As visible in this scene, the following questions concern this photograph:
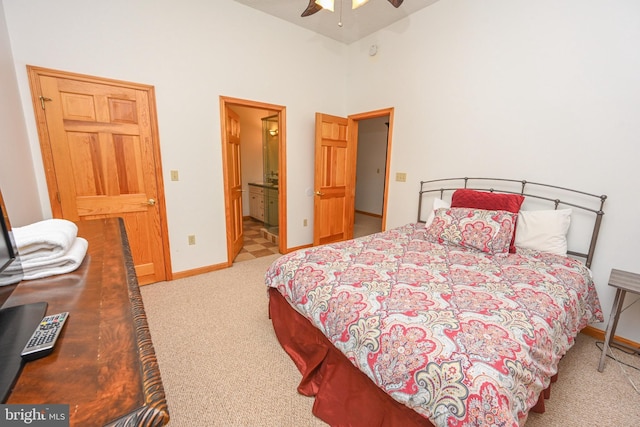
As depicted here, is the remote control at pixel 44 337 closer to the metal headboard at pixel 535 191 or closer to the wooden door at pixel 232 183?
the wooden door at pixel 232 183

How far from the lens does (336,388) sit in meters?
1.44

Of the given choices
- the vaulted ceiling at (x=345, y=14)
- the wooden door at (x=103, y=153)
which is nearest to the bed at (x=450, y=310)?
the wooden door at (x=103, y=153)

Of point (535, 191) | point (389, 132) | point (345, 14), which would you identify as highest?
point (345, 14)

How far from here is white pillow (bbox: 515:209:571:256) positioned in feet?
6.92

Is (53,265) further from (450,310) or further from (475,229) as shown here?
(475,229)

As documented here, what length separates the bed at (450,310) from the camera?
98 centimetres

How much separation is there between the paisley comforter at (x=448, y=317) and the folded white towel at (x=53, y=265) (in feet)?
3.58

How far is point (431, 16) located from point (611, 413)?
3615mm

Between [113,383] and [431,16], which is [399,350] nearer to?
[113,383]

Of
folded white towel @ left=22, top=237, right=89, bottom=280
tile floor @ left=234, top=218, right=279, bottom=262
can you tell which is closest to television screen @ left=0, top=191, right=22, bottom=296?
folded white towel @ left=22, top=237, right=89, bottom=280

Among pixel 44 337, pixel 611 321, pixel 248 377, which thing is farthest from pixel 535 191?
pixel 44 337

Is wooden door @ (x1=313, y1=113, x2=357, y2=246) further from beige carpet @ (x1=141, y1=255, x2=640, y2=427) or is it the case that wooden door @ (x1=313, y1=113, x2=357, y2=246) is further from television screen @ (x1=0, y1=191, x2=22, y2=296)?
television screen @ (x1=0, y1=191, x2=22, y2=296)

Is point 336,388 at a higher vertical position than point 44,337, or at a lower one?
lower

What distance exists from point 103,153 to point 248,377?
7.86ft
